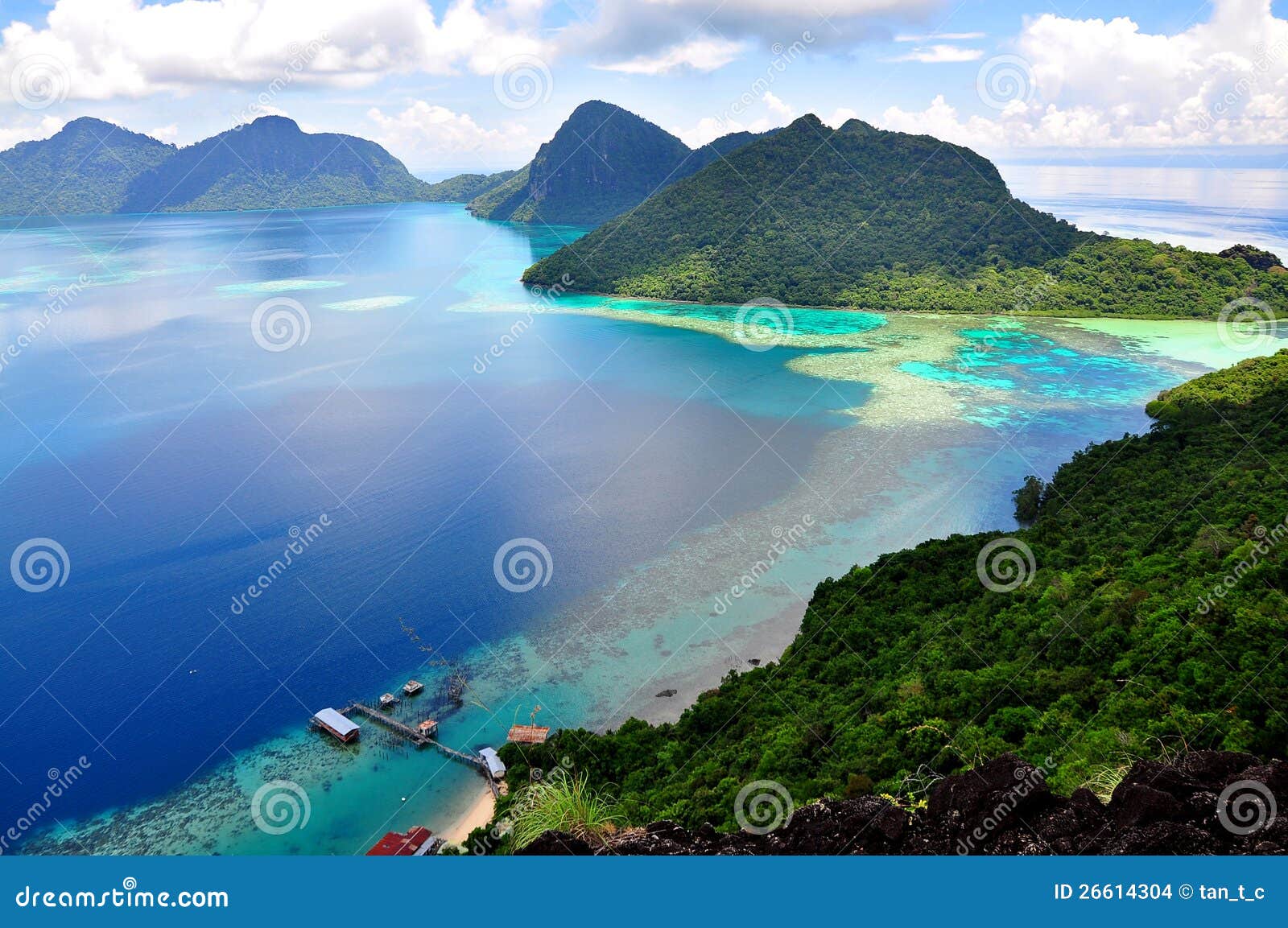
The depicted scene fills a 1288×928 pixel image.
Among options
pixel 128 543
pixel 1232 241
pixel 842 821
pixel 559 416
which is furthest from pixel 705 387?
pixel 1232 241

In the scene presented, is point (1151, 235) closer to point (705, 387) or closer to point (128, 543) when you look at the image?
point (705, 387)

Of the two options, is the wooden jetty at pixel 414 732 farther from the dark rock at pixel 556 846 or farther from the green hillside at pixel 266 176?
the green hillside at pixel 266 176

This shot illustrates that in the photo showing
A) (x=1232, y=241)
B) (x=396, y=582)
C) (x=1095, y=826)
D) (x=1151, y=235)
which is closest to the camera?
(x=1095, y=826)

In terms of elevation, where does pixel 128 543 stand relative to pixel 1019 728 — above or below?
below

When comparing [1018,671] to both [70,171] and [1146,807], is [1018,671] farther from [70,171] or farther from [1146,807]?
[70,171]

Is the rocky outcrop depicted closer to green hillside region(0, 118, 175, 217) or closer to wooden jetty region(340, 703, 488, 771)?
wooden jetty region(340, 703, 488, 771)

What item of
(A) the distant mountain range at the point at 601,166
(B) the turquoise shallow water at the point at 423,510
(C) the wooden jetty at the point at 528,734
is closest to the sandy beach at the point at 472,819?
(B) the turquoise shallow water at the point at 423,510
